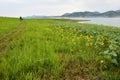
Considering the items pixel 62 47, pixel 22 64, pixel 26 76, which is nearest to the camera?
pixel 26 76

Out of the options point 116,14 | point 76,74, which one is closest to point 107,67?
point 76,74

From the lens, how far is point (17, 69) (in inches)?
152

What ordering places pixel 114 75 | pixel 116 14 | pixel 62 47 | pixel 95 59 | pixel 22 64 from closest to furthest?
pixel 114 75 < pixel 22 64 < pixel 95 59 < pixel 62 47 < pixel 116 14

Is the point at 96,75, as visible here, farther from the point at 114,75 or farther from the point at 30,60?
the point at 30,60

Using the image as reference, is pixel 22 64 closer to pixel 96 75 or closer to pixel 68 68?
pixel 68 68

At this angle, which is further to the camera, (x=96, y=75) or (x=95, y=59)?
(x=95, y=59)

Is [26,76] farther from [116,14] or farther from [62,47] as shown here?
[116,14]

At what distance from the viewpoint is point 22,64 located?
4137 mm

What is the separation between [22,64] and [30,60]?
0.87ft

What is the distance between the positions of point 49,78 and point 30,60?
2.84 ft

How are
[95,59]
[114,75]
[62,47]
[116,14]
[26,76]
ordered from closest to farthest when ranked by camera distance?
1. [26,76]
2. [114,75]
3. [95,59]
4. [62,47]
5. [116,14]

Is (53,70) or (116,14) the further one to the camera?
(116,14)

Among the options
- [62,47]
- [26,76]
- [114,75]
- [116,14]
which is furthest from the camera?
[116,14]

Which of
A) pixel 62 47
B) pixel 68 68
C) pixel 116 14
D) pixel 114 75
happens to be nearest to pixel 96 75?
pixel 114 75
